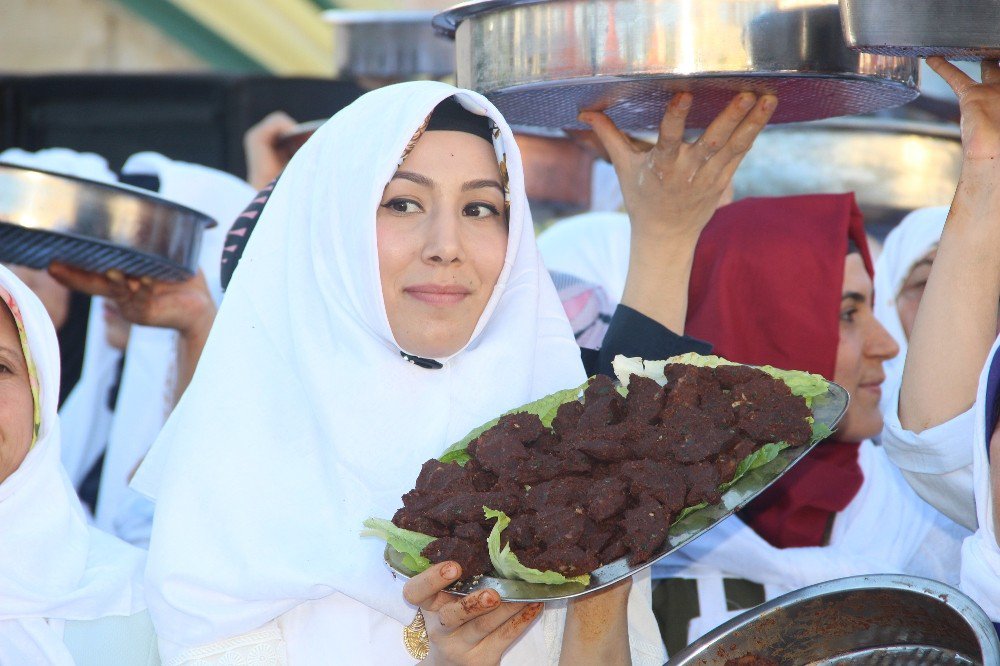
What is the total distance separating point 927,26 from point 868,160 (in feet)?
6.74

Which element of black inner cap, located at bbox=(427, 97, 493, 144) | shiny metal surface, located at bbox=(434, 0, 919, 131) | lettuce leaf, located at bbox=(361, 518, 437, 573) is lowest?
lettuce leaf, located at bbox=(361, 518, 437, 573)

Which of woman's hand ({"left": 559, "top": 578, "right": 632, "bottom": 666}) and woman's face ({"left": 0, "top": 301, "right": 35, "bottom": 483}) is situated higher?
woman's face ({"left": 0, "top": 301, "right": 35, "bottom": 483})

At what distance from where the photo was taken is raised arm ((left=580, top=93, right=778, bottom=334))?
231cm

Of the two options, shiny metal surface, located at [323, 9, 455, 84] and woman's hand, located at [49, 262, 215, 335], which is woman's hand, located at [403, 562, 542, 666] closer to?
woman's hand, located at [49, 262, 215, 335]

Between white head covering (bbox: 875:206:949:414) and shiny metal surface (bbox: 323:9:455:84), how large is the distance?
1.77 meters

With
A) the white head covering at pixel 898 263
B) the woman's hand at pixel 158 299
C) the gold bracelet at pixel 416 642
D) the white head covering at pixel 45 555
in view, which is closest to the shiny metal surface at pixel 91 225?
the woman's hand at pixel 158 299

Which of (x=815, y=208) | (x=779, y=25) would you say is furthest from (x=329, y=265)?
(x=815, y=208)

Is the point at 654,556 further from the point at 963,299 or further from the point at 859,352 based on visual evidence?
the point at 859,352

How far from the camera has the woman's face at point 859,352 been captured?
292 centimetres

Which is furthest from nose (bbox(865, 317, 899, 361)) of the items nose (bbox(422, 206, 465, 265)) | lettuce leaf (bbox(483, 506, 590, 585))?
lettuce leaf (bbox(483, 506, 590, 585))

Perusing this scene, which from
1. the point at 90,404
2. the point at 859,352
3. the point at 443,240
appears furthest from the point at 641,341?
the point at 90,404

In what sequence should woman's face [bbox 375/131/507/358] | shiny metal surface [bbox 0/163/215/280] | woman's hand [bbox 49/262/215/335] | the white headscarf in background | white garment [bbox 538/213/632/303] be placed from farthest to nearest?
the white headscarf in background < white garment [bbox 538/213/632/303] < woman's hand [bbox 49/262/215/335] < shiny metal surface [bbox 0/163/215/280] < woman's face [bbox 375/131/507/358]

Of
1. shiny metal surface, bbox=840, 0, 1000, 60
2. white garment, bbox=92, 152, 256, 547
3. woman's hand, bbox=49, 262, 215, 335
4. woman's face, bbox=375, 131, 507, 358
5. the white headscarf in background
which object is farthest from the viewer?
the white headscarf in background

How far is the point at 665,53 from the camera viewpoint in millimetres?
2006
